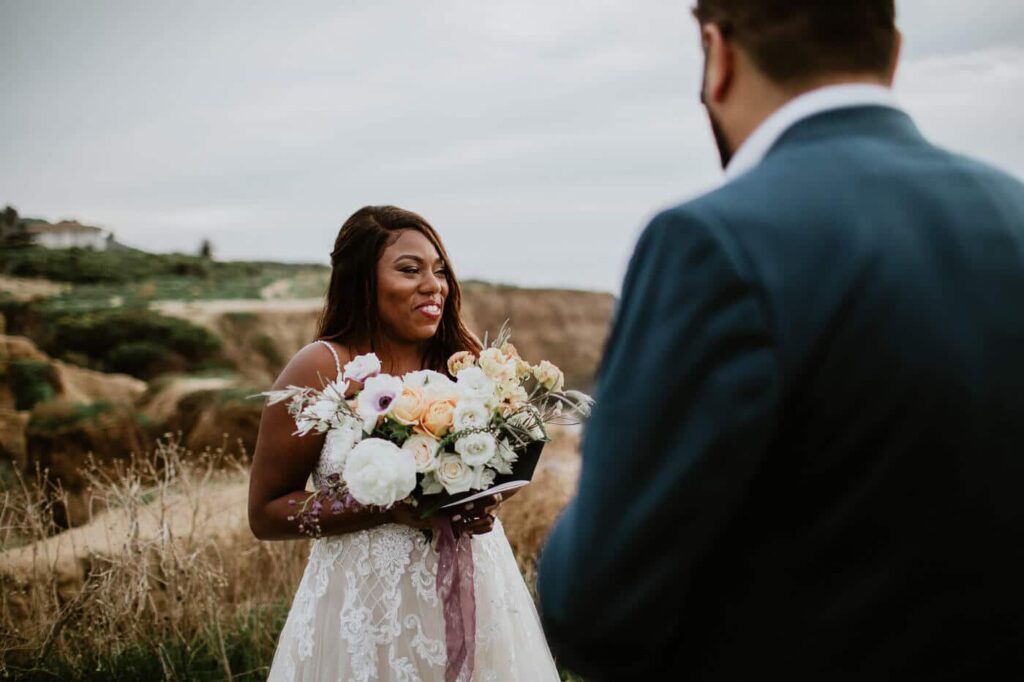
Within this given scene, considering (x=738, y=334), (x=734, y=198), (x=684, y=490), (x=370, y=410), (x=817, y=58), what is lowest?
(x=370, y=410)

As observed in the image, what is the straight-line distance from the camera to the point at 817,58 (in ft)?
3.92

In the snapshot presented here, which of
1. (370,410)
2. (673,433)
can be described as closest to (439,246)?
(370,410)

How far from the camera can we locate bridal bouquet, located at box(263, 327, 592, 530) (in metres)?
2.61

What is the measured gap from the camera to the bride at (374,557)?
9.80 ft

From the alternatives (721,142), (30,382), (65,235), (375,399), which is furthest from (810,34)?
(65,235)

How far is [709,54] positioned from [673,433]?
58cm

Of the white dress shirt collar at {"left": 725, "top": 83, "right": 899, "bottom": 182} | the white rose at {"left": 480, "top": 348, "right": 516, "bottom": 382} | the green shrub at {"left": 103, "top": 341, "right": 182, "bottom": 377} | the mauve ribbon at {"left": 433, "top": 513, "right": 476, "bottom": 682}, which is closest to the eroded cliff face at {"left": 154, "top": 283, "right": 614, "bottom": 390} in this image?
the green shrub at {"left": 103, "top": 341, "right": 182, "bottom": 377}

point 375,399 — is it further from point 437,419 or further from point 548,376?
point 548,376

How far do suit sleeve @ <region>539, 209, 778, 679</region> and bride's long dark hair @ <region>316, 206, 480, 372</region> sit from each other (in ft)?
8.20

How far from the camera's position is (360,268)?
140 inches

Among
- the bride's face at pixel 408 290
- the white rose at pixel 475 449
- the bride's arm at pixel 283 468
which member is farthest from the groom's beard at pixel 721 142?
the bride's face at pixel 408 290

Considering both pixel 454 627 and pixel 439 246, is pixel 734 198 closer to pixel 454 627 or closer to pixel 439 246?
pixel 454 627

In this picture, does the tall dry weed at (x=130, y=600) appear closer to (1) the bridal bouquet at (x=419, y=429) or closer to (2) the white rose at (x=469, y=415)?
(1) the bridal bouquet at (x=419, y=429)

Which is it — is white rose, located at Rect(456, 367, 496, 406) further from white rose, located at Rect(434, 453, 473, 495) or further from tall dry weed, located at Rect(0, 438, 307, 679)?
tall dry weed, located at Rect(0, 438, 307, 679)
